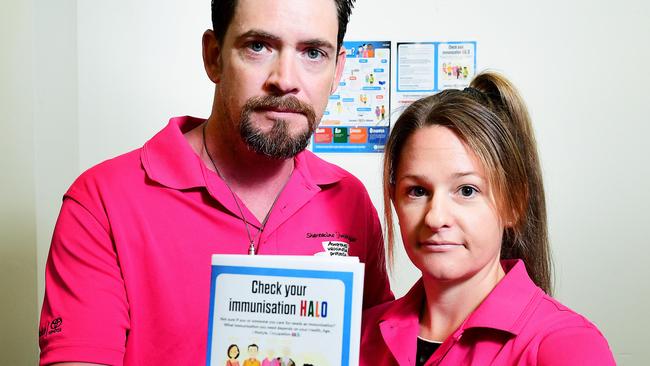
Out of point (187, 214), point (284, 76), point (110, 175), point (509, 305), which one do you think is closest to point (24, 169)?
point (110, 175)

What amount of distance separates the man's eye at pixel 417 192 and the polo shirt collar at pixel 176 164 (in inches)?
15.0

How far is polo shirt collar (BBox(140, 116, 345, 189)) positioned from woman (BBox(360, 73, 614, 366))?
0.30 metres

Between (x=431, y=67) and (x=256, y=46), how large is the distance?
1.25 m

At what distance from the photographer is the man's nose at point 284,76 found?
4.25 ft

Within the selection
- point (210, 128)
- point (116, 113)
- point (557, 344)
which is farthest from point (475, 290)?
point (116, 113)

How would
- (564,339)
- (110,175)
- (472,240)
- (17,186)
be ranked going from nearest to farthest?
(564,339) → (472,240) → (110,175) → (17,186)

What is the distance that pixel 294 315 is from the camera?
101 cm

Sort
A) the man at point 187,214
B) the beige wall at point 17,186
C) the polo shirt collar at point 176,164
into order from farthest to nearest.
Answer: the beige wall at point 17,186 → the polo shirt collar at point 176,164 → the man at point 187,214

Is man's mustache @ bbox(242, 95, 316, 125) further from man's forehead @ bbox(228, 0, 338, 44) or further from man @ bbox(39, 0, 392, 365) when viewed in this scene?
man's forehead @ bbox(228, 0, 338, 44)

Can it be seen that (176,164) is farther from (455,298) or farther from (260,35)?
(455,298)

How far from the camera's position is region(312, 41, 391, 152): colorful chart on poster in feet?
8.16

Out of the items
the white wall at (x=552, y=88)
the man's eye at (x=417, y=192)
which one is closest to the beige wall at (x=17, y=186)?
the white wall at (x=552, y=88)

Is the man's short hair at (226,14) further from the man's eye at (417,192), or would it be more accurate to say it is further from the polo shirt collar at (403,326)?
the polo shirt collar at (403,326)

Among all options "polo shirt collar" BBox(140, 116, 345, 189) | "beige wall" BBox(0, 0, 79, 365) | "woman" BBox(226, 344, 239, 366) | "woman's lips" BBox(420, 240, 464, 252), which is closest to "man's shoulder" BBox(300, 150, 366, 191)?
"polo shirt collar" BBox(140, 116, 345, 189)
